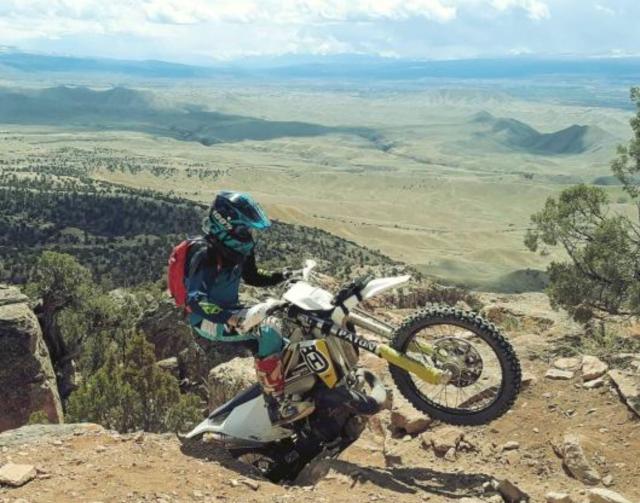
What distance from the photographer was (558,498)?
22.2 feet

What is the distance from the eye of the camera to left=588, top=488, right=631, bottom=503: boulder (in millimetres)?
6484

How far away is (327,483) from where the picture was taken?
23.8 ft

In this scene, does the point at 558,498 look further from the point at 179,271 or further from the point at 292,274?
the point at 179,271

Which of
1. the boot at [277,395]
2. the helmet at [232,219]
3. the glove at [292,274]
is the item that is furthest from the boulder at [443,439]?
the helmet at [232,219]

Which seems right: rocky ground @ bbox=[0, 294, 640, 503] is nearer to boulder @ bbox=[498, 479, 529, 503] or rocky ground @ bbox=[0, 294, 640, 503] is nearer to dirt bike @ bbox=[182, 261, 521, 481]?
boulder @ bbox=[498, 479, 529, 503]

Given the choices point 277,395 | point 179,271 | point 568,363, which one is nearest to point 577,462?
point 568,363

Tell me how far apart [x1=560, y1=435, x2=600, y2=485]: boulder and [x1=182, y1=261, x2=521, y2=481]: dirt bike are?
81cm

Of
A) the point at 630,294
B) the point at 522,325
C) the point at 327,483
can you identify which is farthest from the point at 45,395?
the point at 327,483

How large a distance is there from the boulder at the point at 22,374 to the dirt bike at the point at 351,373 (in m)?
18.8

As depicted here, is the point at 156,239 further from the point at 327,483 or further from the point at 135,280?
the point at 327,483

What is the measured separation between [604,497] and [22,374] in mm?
23371

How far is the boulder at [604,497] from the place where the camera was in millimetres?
6484

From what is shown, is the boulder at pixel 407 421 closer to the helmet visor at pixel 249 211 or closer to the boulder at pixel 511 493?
the boulder at pixel 511 493

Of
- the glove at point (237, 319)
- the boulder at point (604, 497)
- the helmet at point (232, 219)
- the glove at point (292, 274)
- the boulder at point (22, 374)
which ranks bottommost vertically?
the boulder at point (22, 374)
